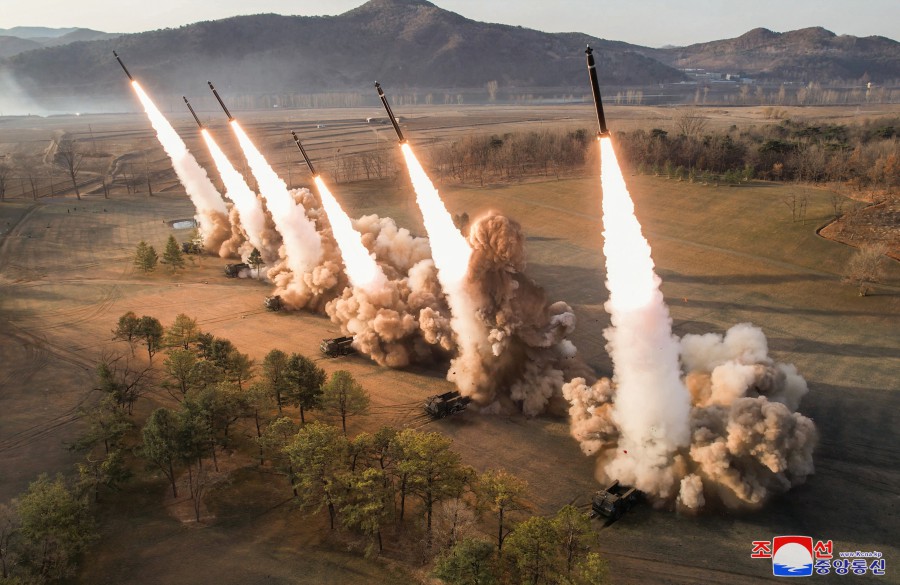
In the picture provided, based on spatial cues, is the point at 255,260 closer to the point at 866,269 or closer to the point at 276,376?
the point at 276,376

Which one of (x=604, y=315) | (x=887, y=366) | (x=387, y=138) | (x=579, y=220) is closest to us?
(x=887, y=366)

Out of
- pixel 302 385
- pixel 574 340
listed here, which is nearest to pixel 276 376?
pixel 302 385

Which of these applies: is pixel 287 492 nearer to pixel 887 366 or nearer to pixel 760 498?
pixel 760 498

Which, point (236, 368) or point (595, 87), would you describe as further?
point (236, 368)

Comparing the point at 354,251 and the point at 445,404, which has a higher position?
the point at 354,251

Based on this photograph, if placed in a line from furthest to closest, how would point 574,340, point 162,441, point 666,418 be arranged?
1. point 574,340
2. point 666,418
3. point 162,441

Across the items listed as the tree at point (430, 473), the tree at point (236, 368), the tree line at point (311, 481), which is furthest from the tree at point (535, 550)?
the tree at point (236, 368)

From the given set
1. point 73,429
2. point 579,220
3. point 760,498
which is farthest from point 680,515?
point 579,220

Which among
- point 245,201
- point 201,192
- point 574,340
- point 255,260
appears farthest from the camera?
point 201,192
